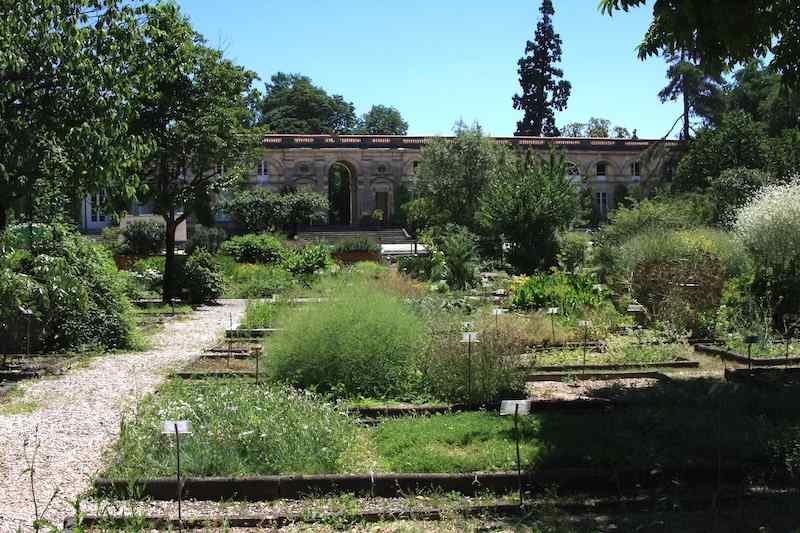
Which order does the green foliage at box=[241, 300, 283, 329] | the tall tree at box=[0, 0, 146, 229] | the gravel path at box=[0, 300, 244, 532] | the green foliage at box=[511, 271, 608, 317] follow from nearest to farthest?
the gravel path at box=[0, 300, 244, 532] < the tall tree at box=[0, 0, 146, 229] < the green foliage at box=[241, 300, 283, 329] < the green foliage at box=[511, 271, 608, 317]

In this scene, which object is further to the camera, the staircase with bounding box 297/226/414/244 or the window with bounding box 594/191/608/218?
the window with bounding box 594/191/608/218

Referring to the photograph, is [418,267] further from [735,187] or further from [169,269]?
[735,187]

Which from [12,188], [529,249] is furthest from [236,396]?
[529,249]

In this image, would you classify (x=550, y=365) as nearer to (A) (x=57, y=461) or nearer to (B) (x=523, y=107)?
(A) (x=57, y=461)

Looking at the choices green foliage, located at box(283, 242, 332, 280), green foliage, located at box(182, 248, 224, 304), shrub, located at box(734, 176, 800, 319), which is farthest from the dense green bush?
shrub, located at box(734, 176, 800, 319)

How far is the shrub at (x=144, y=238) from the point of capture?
102ft

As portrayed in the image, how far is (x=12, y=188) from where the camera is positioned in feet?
33.3

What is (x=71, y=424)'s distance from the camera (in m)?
7.44

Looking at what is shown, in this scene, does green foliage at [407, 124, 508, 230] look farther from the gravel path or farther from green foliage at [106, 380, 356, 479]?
green foliage at [106, 380, 356, 479]

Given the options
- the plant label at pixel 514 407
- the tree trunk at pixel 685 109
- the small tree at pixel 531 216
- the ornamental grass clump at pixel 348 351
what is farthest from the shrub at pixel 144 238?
the tree trunk at pixel 685 109

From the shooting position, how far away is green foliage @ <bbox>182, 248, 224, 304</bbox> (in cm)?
1900

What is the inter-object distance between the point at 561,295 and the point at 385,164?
39.7 m

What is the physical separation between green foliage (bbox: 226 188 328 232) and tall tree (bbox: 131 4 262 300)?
20.5m

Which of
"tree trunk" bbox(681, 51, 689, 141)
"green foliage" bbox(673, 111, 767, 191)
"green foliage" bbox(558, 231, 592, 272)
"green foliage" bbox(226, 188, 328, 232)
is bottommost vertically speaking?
"green foliage" bbox(558, 231, 592, 272)
